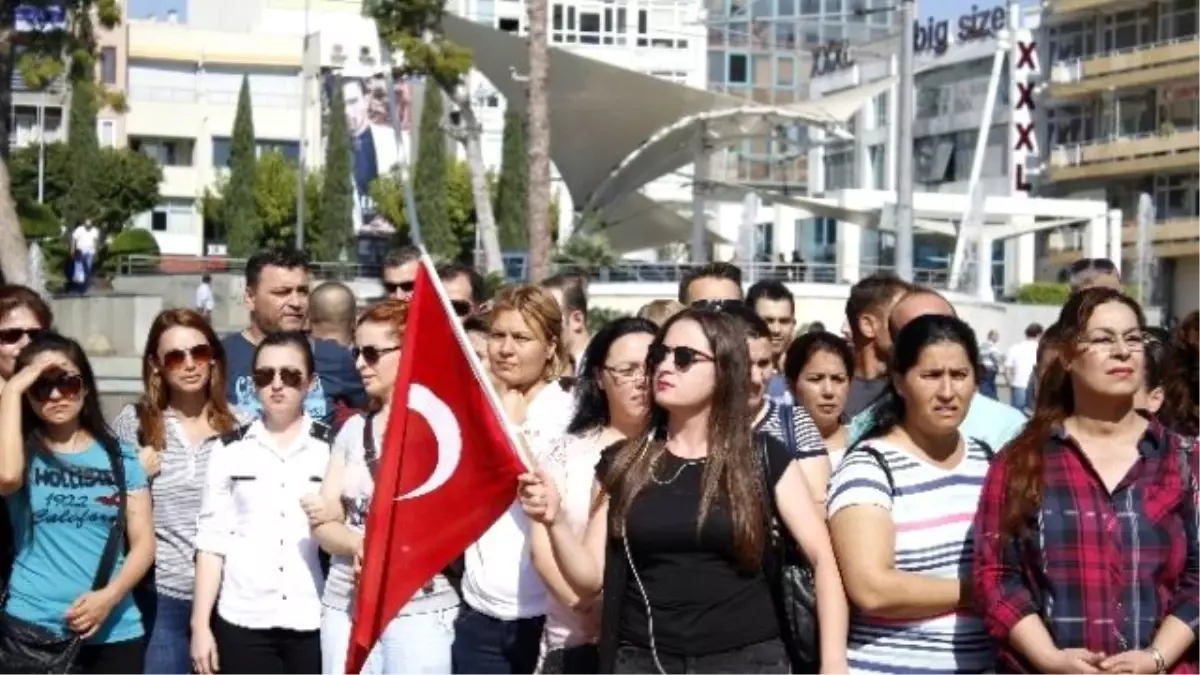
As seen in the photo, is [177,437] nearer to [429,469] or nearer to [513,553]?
[513,553]

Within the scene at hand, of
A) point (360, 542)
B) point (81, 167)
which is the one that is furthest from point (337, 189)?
point (360, 542)

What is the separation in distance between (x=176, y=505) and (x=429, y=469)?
8.26ft

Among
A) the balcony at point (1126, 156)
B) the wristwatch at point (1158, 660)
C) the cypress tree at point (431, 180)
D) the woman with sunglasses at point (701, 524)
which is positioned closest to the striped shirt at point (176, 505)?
the woman with sunglasses at point (701, 524)

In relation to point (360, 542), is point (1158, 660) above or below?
below

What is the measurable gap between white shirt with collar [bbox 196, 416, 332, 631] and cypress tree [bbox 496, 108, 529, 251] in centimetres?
6540

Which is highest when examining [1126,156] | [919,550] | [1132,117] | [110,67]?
[110,67]

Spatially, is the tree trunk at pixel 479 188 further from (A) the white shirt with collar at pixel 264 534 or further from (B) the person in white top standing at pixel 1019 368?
(A) the white shirt with collar at pixel 264 534

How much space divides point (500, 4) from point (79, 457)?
8925cm

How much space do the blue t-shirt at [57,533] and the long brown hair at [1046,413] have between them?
10.9 feet

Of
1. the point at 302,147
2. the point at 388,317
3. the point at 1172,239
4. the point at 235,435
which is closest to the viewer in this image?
the point at 388,317

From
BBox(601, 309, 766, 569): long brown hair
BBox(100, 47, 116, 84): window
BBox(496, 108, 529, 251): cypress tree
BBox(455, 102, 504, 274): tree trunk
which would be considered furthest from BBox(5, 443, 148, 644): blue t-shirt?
BBox(100, 47, 116, 84): window

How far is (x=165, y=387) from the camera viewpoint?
9000 mm

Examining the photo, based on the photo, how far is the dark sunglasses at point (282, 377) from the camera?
28.0 feet

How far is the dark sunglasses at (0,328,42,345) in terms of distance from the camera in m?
8.70
